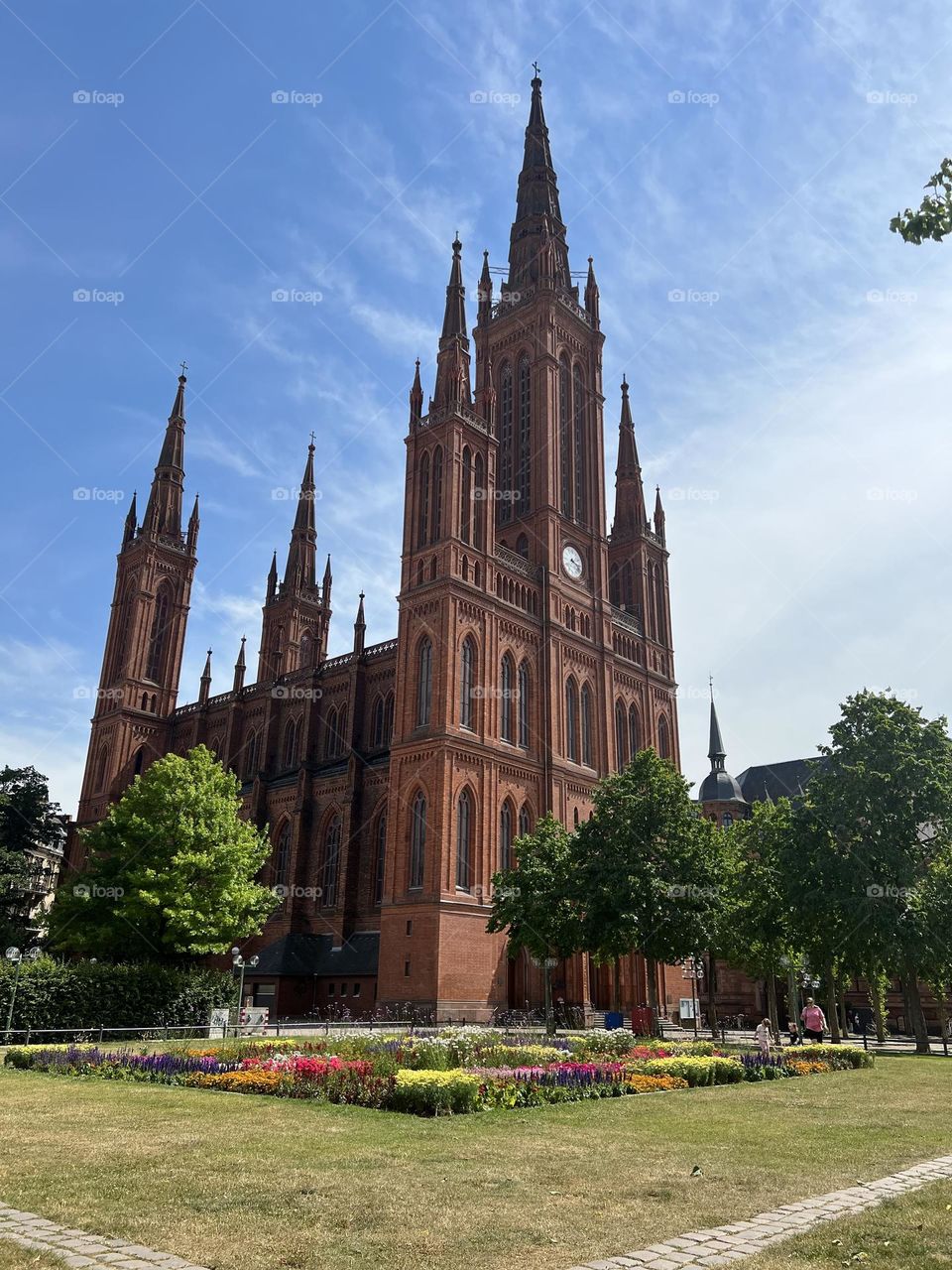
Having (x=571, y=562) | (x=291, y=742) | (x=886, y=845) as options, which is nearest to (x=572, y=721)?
(x=571, y=562)

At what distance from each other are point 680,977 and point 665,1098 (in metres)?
44.7

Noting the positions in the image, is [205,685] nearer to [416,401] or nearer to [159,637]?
[159,637]

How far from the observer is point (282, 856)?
6175 cm

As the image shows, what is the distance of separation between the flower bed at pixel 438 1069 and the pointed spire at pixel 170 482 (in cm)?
6334

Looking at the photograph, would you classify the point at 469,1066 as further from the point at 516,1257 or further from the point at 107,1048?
the point at 516,1257

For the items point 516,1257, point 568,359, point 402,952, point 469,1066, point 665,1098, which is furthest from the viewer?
point 568,359

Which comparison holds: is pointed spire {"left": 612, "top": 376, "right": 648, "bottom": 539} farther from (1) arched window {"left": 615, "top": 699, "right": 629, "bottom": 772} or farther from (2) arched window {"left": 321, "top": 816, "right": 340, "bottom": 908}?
(2) arched window {"left": 321, "top": 816, "right": 340, "bottom": 908}

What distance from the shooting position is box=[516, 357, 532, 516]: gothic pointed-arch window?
202 ft

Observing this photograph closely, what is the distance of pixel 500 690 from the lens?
173ft

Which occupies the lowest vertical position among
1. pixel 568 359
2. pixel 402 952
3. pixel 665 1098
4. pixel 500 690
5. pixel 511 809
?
pixel 665 1098

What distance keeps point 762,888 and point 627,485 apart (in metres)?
38.9

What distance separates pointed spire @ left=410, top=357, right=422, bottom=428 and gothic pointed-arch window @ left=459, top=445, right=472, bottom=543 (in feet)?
14.0

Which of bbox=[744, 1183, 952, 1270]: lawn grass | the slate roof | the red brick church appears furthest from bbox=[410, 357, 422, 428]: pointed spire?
bbox=[744, 1183, 952, 1270]: lawn grass

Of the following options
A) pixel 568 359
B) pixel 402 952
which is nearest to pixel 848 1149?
pixel 402 952
